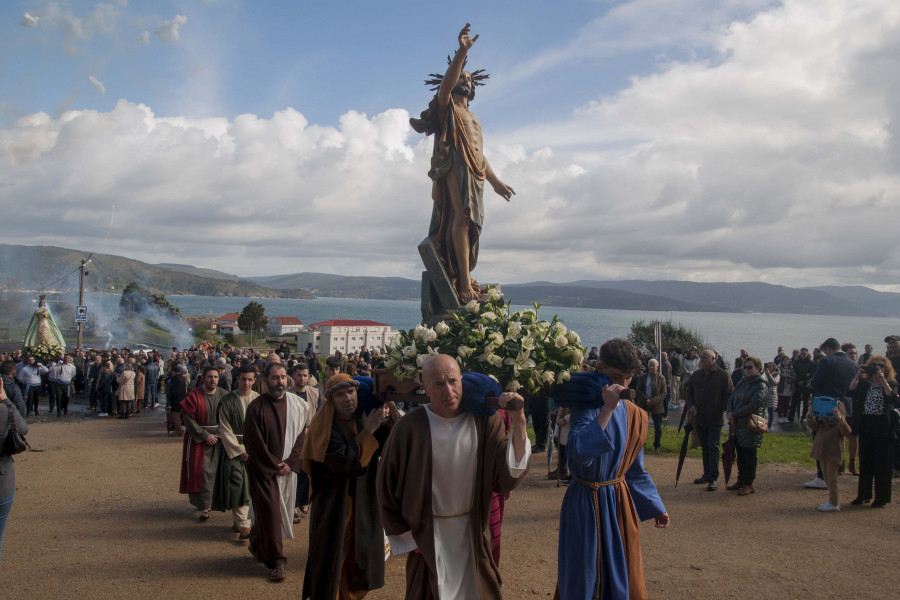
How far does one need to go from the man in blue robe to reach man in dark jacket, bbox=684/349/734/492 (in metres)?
5.36

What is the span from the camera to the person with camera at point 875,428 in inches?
291

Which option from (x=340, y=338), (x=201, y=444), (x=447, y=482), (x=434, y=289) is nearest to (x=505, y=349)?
(x=447, y=482)

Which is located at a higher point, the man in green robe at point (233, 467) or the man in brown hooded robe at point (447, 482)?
the man in brown hooded robe at point (447, 482)

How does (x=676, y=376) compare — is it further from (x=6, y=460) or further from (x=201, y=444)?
(x=6, y=460)

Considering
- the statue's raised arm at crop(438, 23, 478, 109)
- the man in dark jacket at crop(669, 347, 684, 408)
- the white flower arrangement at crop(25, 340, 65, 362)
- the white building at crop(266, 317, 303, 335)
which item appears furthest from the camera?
the white building at crop(266, 317, 303, 335)

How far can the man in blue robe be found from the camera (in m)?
3.50

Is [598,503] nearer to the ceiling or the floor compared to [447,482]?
nearer to the floor

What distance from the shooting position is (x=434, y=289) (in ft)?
24.8

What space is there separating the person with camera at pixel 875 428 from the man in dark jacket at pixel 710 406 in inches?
63.1

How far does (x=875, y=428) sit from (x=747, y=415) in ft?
4.70

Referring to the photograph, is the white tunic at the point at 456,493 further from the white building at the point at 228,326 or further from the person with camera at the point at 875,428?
the white building at the point at 228,326

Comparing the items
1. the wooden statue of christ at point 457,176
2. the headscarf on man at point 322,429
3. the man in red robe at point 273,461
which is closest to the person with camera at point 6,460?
the man in red robe at point 273,461

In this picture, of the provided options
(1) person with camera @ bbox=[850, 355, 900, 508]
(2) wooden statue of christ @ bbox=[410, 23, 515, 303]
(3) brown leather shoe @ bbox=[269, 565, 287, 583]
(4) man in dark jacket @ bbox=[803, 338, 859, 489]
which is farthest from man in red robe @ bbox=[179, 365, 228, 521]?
(4) man in dark jacket @ bbox=[803, 338, 859, 489]

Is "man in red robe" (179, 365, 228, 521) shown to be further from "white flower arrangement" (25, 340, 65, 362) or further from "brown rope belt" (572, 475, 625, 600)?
"white flower arrangement" (25, 340, 65, 362)
